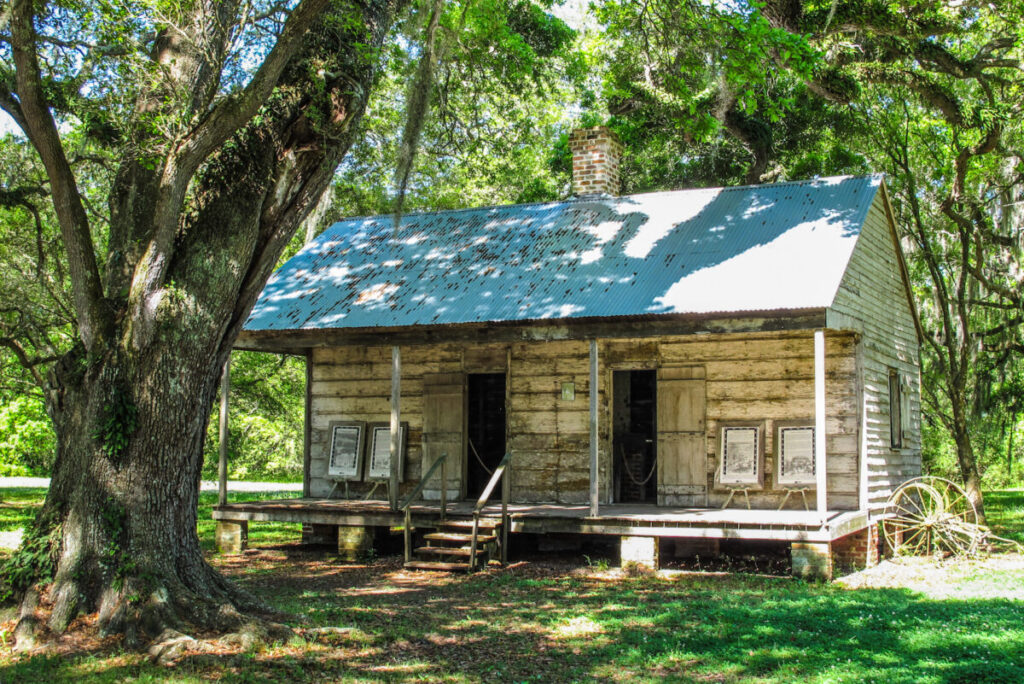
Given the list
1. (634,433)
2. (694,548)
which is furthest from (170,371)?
(634,433)

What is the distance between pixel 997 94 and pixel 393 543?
46.3ft

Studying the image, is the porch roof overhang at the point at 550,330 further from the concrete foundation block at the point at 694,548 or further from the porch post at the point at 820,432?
the concrete foundation block at the point at 694,548

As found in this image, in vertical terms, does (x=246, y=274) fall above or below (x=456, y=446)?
above

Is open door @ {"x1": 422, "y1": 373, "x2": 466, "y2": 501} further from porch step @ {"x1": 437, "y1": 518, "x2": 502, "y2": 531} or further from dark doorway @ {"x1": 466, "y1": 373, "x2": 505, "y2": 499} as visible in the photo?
porch step @ {"x1": 437, "y1": 518, "x2": 502, "y2": 531}

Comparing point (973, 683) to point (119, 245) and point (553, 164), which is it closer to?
point (119, 245)

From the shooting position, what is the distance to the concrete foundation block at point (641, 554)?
35.2 feet

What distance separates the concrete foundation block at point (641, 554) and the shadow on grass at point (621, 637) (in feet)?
2.07

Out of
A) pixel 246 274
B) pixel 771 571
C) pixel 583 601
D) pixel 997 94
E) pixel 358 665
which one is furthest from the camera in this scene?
pixel 997 94

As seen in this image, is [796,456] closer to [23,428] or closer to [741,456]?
[741,456]

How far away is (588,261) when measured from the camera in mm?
12438

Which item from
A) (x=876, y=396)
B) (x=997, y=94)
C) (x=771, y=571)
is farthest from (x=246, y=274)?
(x=997, y=94)

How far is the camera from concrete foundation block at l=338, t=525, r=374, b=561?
12195 millimetres

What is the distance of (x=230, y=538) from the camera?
1277 cm

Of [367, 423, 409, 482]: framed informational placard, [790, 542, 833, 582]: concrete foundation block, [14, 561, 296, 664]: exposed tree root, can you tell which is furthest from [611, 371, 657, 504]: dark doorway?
[14, 561, 296, 664]: exposed tree root
